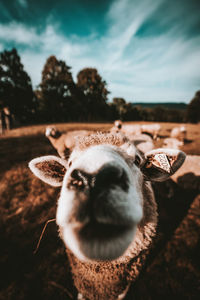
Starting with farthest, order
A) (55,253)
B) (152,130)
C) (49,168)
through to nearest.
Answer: (152,130) → (55,253) → (49,168)

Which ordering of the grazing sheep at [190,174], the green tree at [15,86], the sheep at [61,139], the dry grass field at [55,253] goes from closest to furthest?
the dry grass field at [55,253] < the grazing sheep at [190,174] < the sheep at [61,139] < the green tree at [15,86]

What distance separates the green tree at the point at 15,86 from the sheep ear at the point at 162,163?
70.1 ft

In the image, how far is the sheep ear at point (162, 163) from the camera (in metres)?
1.56

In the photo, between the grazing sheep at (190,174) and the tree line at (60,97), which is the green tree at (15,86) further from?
the grazing sheep at (190,174)

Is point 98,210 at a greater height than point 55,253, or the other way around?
point 98,210

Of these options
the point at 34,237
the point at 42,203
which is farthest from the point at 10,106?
the point at 34,237

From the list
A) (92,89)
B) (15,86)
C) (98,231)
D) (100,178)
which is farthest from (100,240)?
(92,89)

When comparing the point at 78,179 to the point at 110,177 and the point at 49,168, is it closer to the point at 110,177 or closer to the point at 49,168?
the point at 110,177

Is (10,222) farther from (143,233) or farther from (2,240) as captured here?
(143,233)

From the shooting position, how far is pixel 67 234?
903 mm

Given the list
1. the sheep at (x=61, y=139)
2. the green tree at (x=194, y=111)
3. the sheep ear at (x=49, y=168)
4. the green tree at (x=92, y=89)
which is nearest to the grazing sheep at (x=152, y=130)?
the sheep at (x=61, y=139)

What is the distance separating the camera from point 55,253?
3.09 m

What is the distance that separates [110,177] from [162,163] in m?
1.06

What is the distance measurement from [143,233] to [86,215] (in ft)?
4.37
